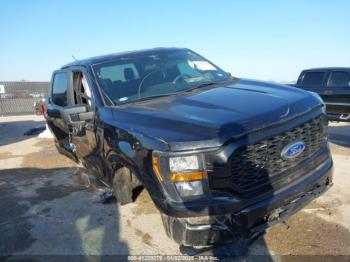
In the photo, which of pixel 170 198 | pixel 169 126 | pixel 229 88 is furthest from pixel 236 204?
pixel 229 88

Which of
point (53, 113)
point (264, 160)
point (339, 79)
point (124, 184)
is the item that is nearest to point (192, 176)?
point (264, 160)

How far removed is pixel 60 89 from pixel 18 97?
20.4 metres

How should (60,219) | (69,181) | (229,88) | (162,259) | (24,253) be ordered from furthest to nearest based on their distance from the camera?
(69,181) < (60,219) < (229,88) < (24,253) < (162,259)

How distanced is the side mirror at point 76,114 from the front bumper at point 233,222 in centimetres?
174

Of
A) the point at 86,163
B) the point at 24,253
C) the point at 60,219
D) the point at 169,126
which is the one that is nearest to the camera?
the point at 169,126

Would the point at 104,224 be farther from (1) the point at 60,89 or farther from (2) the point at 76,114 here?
(1) the point at 60,89

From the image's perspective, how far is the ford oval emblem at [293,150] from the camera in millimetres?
2916

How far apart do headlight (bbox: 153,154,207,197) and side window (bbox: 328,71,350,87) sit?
27.6ft

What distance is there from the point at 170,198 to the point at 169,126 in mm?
597

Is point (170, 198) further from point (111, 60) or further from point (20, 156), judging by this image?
point (20, 156)

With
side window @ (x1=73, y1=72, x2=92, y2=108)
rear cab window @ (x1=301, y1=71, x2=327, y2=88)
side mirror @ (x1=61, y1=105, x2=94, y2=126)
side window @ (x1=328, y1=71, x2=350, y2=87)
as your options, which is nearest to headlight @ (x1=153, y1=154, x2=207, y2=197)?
side mirror @ (x1=61, y1=105, x2=94, y2=126)

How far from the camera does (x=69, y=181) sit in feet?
20.0

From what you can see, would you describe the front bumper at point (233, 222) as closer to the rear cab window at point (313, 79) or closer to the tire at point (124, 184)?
the tire at point (124, 184)

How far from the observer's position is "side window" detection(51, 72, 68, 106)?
5300 millimetres
